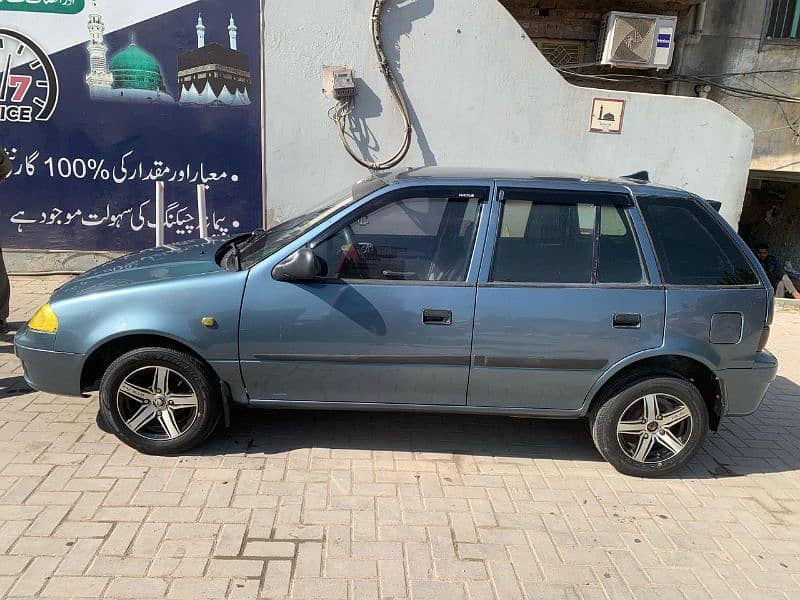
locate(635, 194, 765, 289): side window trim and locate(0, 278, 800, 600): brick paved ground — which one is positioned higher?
locate(635, 194, 765, 289): side window trim

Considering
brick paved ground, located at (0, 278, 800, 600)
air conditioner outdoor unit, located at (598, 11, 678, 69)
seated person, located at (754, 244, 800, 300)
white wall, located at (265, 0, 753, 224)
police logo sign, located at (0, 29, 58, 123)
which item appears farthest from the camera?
seated person, located at (754, 244, 800, 300)

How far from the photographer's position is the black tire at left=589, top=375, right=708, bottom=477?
135 inches

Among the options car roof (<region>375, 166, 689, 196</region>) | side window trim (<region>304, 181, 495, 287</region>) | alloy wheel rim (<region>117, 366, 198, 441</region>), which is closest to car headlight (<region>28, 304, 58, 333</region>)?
alloy wheel rim (<region>117, 366, 198, 441</region>)

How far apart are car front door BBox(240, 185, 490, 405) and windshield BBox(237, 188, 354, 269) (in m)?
A: 0.14

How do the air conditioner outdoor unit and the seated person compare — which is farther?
the seated person

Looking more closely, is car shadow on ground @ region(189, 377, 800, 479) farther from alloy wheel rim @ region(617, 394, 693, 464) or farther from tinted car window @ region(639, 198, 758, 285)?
tinted car window @ region(639, 198, 758, 285)

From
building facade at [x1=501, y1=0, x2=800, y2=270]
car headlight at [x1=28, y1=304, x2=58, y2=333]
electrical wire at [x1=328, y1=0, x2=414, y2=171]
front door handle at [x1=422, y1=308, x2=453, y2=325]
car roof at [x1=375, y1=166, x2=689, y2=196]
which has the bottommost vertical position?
car headlight at [x1=28, y1=304, x2=58, y2=333]

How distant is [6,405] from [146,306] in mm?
1631

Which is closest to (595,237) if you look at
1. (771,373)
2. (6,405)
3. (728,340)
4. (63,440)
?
(728,340)

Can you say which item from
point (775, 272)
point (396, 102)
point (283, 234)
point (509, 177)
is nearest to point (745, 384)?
point (509, 177)

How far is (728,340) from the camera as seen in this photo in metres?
3.38

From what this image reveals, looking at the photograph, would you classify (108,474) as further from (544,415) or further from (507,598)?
(544,415)

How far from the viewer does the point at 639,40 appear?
870cm

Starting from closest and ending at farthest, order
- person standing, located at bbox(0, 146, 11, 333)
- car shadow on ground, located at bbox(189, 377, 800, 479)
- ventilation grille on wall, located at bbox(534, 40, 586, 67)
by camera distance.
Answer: car shadow on ground, located at bbox(189, 377, 800, 479) → person standing, located at bbox(0, 146, 11, 333) → ventilation grille on wall, located at bbox(534, 40, 586, 67)
